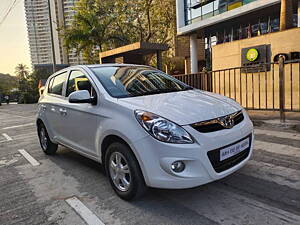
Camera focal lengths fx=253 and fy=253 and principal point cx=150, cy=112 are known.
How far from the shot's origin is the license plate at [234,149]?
267 centimetres

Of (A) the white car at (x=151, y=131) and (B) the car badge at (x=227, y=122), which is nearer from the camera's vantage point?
(A) the white car at (x=151, y=131)

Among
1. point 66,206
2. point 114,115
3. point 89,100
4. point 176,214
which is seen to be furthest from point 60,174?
point 176,214

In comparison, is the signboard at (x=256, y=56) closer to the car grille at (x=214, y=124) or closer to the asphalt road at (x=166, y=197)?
the asphalt road at (x=166, y=197)

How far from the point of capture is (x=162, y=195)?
3082 mm

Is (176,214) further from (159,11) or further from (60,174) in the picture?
(159,11)

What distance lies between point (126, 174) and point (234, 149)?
1250 millimetres

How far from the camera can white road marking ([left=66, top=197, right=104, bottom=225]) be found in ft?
8.59

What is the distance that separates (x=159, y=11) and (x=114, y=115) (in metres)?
19.0

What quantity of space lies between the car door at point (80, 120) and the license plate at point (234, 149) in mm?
1577

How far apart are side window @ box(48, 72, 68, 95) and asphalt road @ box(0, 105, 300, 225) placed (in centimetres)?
138

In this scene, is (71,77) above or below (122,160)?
above

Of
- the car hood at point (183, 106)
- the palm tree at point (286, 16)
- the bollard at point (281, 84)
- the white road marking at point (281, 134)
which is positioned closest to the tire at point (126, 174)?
the car hood at point (183, 106)

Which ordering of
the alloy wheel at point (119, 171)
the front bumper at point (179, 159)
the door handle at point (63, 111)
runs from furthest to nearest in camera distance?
the door handle at point (63, 111)
the alloy wheel at point (119, 171)
the front bumper at point (179, 159)

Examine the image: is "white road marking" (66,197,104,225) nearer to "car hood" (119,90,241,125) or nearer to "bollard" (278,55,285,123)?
"car hood" (119,90,241,125)
